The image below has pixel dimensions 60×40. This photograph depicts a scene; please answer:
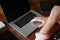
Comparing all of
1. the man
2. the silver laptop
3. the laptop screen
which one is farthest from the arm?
the laptop screen

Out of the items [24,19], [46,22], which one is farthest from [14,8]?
[46,22]

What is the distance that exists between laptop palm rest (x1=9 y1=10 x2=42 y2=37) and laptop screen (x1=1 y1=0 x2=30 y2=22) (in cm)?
3

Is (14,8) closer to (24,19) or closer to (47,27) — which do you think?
(24,19)

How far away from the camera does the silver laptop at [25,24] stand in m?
0.87

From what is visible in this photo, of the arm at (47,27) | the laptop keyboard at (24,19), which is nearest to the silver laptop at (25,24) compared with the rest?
the laptop keyboard at (24,19)

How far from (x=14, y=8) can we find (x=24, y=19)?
3.9 inches

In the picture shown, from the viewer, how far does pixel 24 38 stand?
83cm

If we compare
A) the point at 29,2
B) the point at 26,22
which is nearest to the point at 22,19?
the point at 26,22

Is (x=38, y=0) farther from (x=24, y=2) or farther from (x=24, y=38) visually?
(x=24, y=38)

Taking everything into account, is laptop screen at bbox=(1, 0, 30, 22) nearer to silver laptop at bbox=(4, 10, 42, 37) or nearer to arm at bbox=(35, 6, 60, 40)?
silver laptop at bbox=(4, 10, 42, 37)

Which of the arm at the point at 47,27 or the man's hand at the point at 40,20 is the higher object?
the arm at the point at 47,27

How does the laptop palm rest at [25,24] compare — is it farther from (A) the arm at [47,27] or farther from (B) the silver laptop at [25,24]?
(A) the arm at [47,27]

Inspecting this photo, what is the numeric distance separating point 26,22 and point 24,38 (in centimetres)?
13

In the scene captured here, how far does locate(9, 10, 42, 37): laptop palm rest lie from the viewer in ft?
2.85
